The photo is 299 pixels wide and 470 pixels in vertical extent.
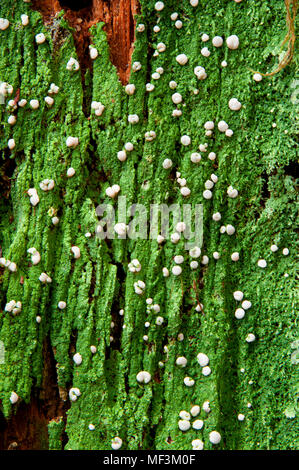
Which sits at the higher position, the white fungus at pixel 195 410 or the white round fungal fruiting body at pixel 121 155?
the white round fungal fruiting body at pixel 121 155

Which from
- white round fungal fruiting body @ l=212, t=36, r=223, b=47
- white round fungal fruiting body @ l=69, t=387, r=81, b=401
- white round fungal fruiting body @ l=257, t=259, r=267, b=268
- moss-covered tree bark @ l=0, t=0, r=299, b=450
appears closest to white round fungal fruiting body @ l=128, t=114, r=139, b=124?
moss-covered tree bark @ l=0, t=0, r=299, b=450

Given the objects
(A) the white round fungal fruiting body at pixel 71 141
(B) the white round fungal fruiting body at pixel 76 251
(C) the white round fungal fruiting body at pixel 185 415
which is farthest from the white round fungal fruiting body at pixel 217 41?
(C) the white round fungal fruiting body at pixel 185 415

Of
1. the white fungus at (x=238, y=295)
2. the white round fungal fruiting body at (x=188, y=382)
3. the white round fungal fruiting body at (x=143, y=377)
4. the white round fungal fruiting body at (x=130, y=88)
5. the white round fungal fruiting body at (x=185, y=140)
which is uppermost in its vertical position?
the white round fungal fruiting body at (x=130, y=88)

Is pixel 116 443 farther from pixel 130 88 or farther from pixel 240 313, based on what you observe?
pixel 130 88

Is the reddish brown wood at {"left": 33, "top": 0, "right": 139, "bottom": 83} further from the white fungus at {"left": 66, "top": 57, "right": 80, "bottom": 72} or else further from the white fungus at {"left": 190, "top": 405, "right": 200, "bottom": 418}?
the white fungus at {"left": 190, "top": 405, "right": 200, "bottom": 418}

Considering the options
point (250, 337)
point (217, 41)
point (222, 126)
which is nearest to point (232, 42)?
point (217, 41)

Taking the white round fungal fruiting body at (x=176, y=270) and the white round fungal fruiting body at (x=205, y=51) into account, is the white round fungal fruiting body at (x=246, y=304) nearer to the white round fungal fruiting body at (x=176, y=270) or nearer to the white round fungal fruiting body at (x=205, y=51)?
the white round fungal fruiting body at (x=176, y=270)
